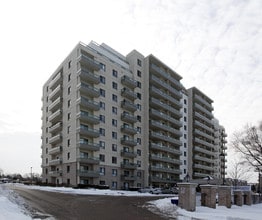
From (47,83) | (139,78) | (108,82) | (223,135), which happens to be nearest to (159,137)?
(139,78)

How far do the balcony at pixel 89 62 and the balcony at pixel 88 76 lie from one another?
1413 millimetres

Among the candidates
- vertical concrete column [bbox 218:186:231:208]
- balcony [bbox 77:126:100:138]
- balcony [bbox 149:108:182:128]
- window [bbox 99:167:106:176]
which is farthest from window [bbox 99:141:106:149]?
vertical concrete column [bbox 218:186:231:208]

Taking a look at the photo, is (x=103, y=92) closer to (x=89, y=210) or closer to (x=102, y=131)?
(x=102, y=131)

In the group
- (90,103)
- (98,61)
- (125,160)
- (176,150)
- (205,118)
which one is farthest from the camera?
(205,118)

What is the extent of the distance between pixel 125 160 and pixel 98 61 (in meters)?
21.8

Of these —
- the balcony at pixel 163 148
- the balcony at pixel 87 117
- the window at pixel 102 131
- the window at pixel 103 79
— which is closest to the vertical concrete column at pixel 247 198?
the balcony at pixel 87 117

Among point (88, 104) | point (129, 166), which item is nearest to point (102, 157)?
point (129, 166)

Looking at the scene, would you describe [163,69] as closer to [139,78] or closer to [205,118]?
[139,78]

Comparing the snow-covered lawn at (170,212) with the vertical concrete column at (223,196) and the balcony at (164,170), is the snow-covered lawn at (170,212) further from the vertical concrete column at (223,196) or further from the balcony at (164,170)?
the balcony at (164,170)

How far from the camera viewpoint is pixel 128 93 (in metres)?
71.6

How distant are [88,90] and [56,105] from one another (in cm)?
1288

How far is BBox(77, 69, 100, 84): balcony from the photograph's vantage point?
2404 inches

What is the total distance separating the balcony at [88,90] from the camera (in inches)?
2400

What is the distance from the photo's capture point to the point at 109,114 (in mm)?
67125
